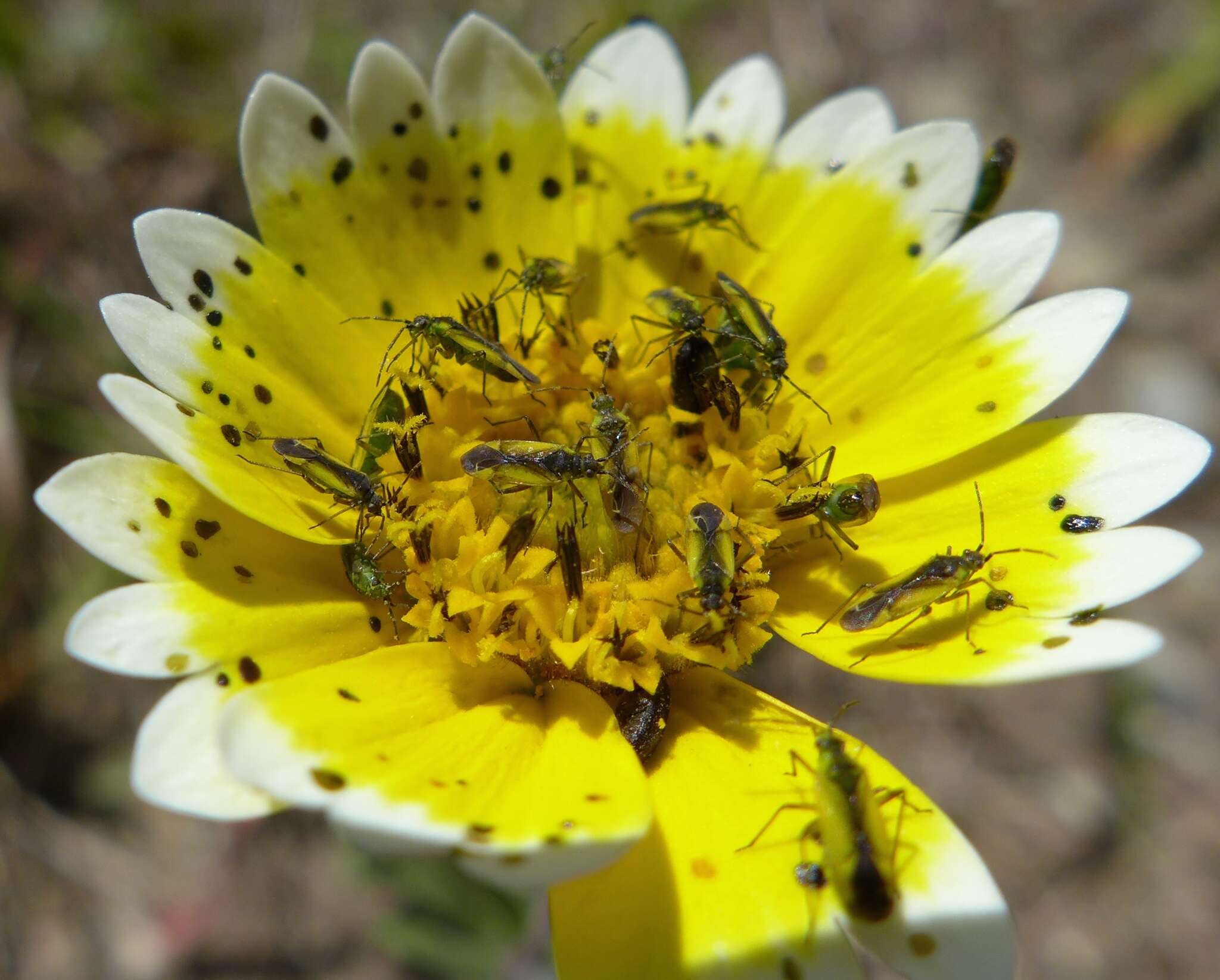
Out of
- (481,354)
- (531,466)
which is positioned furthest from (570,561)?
(481,354)

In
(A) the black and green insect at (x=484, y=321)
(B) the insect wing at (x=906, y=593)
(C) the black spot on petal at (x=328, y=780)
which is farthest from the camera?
(A) the black and green insect at (x=484, y=321)

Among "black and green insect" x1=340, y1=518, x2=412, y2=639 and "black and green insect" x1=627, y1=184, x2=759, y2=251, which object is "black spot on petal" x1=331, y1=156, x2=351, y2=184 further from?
"black and green insect" x1=340, y1=518, x2=412, y2=639

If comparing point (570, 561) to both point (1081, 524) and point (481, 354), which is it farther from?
point (1081, 524)

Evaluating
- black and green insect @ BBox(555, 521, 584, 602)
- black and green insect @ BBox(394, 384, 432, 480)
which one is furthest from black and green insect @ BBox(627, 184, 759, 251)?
black and green insect @ BBox(555, 521, 584, 602)

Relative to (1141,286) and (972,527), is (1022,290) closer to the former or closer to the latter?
(972,527)

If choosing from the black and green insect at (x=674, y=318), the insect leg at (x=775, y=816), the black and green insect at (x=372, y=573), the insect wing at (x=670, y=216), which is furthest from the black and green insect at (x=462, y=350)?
the insect leg at (x=775, y=816)

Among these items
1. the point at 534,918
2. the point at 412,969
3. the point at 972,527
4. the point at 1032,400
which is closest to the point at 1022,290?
the point at 1032,400

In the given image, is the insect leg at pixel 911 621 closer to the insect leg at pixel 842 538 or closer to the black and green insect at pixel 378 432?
the insect leg at pixel 842 538
